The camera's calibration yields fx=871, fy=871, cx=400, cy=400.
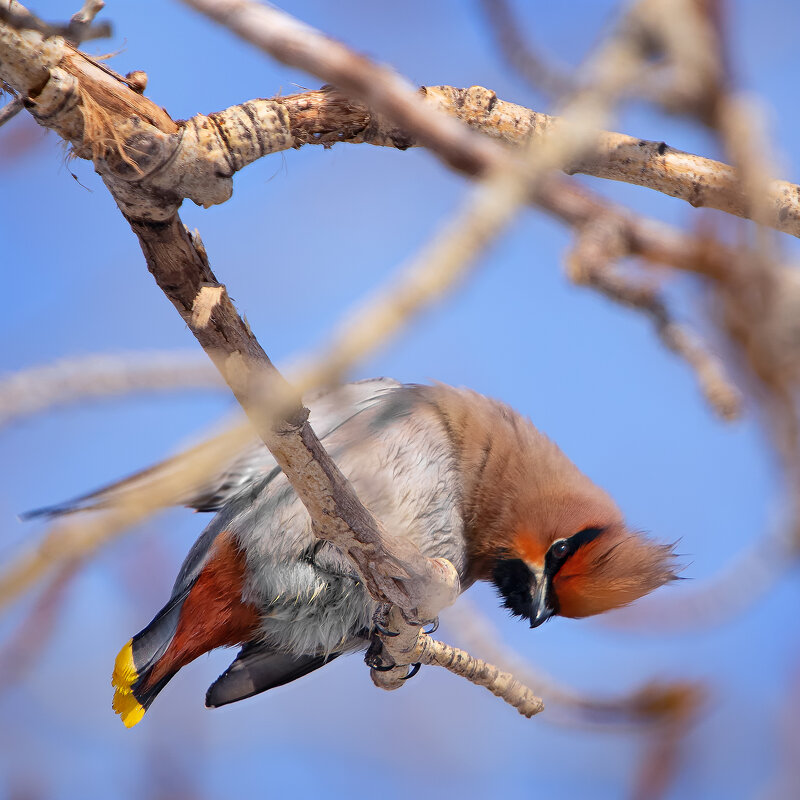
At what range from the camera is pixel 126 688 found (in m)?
2.71

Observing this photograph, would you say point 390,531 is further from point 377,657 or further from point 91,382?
point 91,382

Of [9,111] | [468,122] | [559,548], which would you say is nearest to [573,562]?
[559,548]

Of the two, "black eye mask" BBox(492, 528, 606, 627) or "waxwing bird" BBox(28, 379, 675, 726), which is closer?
"waxwing bird" BBox(28, 379, 675, 726)

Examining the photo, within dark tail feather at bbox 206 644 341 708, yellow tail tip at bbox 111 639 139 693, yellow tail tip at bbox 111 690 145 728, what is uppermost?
dark tail feather at bbox 206 644 341 708

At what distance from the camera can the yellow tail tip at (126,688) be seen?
2.68m

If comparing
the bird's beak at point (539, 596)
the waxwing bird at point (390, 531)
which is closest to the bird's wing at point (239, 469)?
the waxwing bird at point (390, 531)

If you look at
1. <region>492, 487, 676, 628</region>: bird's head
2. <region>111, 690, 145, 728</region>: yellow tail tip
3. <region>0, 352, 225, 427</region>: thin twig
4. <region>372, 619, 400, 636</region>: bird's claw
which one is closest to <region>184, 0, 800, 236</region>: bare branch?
<region>0, 352, 225, 427</region>: thin twig

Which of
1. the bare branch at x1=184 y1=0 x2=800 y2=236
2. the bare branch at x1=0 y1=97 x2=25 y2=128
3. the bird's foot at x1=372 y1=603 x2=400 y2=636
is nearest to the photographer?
the bare branch at x1=184 y1=0 x2=800 y2=236

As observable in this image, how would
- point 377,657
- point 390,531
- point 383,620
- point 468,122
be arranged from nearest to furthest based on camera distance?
point 468,122, point 383,620, point 390,531, point 377,657

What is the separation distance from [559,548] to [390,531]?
2.55 feet

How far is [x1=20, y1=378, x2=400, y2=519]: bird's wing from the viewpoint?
272cm

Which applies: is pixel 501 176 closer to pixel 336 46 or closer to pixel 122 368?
pixel 336 46

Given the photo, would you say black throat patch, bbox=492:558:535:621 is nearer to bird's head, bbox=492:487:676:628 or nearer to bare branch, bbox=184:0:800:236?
bird's head, bbox=492:487:676:628

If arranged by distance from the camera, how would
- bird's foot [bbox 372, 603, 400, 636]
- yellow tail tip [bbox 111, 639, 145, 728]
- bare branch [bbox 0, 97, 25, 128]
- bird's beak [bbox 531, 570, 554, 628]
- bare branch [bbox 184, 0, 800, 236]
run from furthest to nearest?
bird's beak [bbox 531, 570, 554, 628]
yellow tail tip [bbox 111, 639, 145, 728]
bird's foot [bbox 372, 603, 400, 636]
bare branch [bbox 0, 97, 25, 128]
bare branch [bbox 184, 0, 800, 236]
